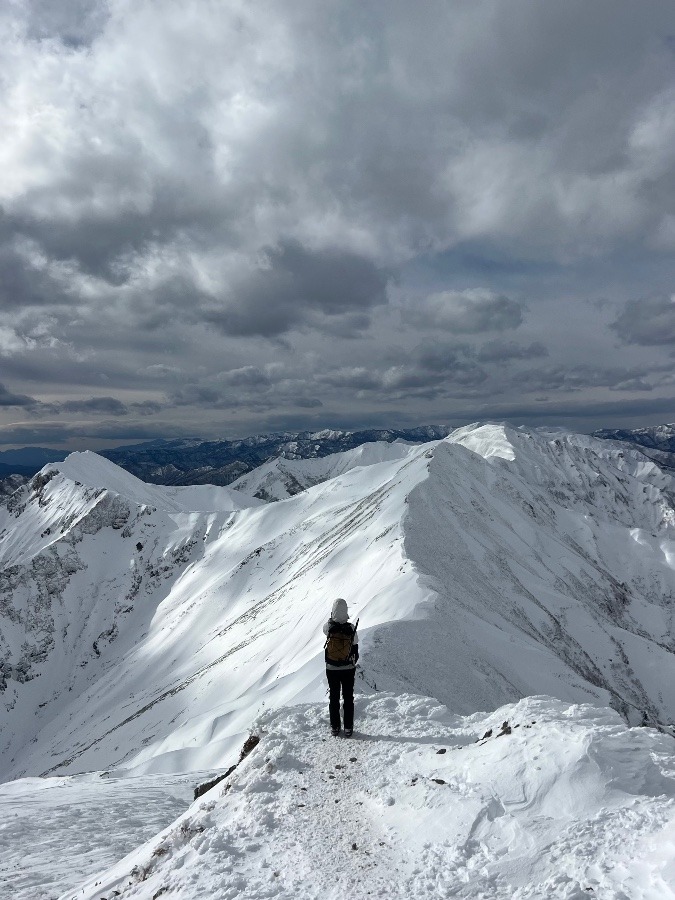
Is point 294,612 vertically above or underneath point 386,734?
underneath

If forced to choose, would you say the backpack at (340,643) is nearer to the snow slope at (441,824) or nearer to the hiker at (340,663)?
the hiker at (340,663)

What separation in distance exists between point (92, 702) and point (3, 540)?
118376 millimetres

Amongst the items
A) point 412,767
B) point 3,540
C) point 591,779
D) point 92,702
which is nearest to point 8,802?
point 412,767

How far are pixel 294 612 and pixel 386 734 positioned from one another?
5228cm

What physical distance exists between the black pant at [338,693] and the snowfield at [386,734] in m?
0.52

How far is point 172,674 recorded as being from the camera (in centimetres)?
8569

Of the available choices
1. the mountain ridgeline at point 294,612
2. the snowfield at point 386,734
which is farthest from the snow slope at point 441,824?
the mountain ridgeline at point 294,612

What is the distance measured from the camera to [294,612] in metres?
62.2

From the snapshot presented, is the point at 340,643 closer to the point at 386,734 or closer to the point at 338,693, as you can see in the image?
the point at 338,693

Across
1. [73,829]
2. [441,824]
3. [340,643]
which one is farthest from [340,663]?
[73,829]

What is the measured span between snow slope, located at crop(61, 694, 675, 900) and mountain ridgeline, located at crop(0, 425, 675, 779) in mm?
9455

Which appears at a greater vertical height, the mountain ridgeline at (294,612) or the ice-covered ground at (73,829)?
the ice-covered ground at (73,829)

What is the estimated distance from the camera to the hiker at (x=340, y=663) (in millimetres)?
12102

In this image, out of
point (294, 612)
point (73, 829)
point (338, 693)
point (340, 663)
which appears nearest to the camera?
point (338, 693)
